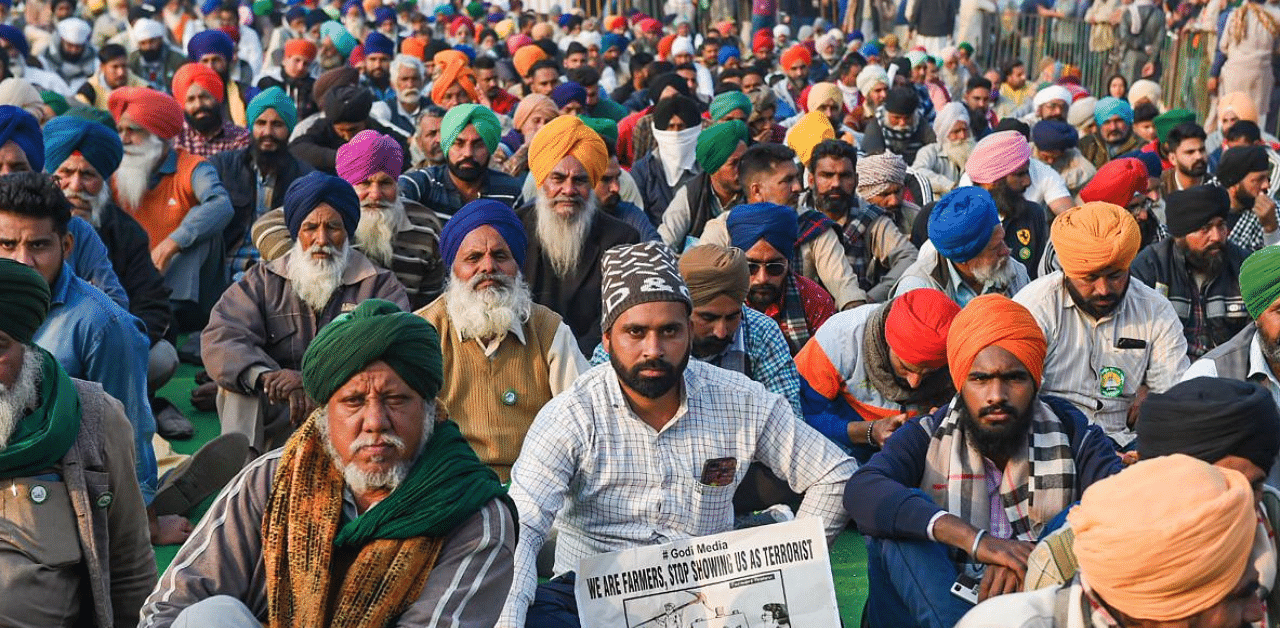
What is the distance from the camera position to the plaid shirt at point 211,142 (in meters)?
10.7

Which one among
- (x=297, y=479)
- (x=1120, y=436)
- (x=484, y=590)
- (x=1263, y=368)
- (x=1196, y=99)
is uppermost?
(x=297, y=479)

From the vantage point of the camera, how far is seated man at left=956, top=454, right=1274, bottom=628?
9.25ft

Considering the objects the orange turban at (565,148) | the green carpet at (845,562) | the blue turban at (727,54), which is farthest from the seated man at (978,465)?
the blue turban at (727,54)

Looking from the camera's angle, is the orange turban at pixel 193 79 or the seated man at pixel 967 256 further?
the orange turban at pixel 193 79

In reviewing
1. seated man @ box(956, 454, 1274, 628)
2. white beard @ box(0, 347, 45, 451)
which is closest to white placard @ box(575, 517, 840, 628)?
seated man @ box(956, 454, 1274, 628)

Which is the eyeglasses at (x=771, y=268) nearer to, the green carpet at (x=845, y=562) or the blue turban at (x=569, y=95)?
the green carpet at (x=845, y=562)

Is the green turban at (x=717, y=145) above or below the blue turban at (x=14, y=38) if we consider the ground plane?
above

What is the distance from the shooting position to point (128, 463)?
14.0 ft

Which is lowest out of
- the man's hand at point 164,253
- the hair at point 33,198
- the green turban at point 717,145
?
the man's hand at point 164,253

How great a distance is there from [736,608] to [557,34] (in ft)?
67.5

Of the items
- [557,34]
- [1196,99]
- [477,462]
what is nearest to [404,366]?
[477,462]

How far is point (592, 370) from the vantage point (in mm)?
4465

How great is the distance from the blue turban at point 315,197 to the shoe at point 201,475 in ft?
3.18

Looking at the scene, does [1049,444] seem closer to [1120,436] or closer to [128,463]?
[1120,436]
